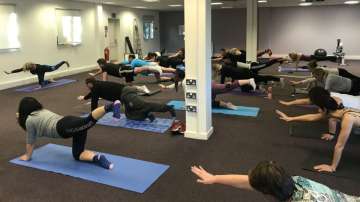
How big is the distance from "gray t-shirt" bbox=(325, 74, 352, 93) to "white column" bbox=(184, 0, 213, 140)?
2.05 metres

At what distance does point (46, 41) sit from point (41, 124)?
270 inches

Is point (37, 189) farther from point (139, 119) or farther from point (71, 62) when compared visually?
point (71, 62)

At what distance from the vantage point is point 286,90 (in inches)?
305

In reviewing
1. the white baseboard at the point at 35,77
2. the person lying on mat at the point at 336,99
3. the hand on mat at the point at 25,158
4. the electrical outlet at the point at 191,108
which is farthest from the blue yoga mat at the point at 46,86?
the person lying on mat at the point at 336,99

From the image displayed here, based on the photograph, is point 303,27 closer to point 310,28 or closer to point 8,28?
point 310,28

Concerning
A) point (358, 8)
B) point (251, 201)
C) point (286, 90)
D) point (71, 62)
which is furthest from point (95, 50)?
point (358, 8)

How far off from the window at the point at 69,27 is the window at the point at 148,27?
5117 millimetres

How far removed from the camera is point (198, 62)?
436cm

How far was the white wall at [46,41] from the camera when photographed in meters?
8.57

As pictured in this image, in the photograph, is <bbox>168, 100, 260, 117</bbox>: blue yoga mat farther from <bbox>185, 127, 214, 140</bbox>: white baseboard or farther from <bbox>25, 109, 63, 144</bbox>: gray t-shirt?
<bbox>25, 109, 63, 144</bbox>: gray t-shirt

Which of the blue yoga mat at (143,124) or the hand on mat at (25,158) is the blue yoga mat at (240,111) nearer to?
the blue yoga mat at (143,124)

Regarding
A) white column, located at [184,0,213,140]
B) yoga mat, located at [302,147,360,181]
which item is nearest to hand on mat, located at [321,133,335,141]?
yoga mat, located at [302,147,360,181]

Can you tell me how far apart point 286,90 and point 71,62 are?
6.77 metres

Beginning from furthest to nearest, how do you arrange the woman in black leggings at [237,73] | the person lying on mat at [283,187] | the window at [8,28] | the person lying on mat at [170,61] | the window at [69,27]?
the window at [69,27] < the person lying on mat at [170,61] < the window at [8,28] < the woman in black leggings at [237,73] < the person lying on mat at [283,187]
